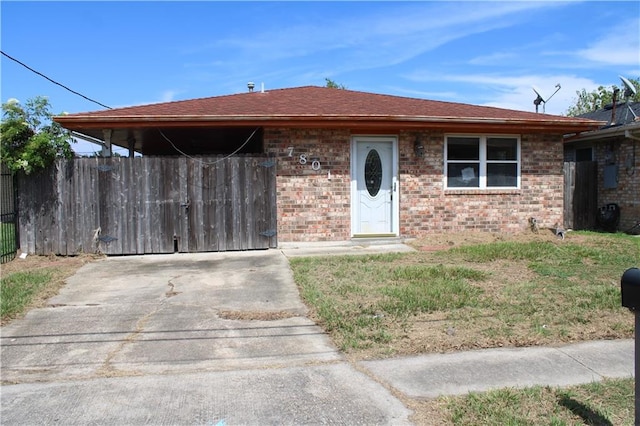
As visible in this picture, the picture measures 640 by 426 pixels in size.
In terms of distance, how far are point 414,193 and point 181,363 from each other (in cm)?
796

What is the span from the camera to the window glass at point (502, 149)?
1205 centimetres

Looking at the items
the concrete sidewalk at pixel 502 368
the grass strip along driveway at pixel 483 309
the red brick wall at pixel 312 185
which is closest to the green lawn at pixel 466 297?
the grass strip along driveway at pixel 483 309

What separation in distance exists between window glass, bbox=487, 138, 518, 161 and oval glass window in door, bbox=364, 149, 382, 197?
2681mm

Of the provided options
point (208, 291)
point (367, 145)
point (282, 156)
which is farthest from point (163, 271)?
point (367, 145)

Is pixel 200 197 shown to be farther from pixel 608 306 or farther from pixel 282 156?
pixel 608 306

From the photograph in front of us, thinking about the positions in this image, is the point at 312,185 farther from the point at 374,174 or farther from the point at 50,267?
the point at 50,267

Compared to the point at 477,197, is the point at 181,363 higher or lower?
lower

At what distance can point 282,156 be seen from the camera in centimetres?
1091

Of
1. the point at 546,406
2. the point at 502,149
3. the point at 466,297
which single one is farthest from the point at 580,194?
the point at 546,406

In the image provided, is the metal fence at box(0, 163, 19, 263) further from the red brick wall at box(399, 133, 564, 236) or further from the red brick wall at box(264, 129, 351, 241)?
the red brick wall at box(399, 133, 564, 236)

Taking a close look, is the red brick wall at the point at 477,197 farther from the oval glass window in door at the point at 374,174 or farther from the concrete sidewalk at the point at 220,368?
the concrete sidewalk at the point at 220,368

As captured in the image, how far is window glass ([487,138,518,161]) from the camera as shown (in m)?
12.1

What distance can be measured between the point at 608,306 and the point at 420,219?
19.1 ft

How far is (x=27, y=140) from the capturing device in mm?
9664
